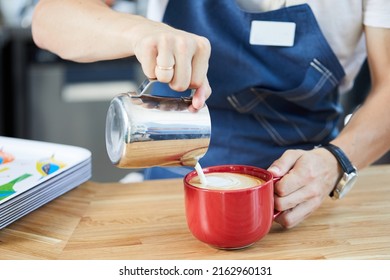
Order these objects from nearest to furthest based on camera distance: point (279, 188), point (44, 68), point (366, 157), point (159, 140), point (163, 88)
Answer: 1. point (159, 140)
2. point (279, 188)
3. point (366, 157)
4. point (163, 88)
5. point (44, 68)

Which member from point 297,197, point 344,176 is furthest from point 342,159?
point 297,197

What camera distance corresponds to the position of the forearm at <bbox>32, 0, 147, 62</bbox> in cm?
83

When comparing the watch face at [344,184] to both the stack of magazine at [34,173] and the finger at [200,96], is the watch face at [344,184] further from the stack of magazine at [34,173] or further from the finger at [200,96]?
the stack of magazine at [34,173]

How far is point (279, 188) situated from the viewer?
0.82 meters

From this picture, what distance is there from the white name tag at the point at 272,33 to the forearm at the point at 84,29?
1.03 ft

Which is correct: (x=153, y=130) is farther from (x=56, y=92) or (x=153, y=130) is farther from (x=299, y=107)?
(x=56, y=92)

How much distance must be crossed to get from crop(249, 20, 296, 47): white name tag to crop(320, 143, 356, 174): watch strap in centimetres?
27

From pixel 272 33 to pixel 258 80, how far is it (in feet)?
0.30

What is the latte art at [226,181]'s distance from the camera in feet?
2.50

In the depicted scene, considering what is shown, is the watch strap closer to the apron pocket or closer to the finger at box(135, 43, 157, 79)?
the apron pocket

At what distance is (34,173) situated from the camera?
3.05ft
